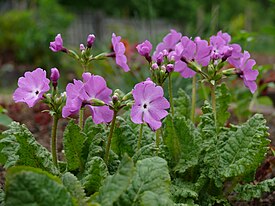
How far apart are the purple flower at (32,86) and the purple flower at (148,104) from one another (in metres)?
0.28

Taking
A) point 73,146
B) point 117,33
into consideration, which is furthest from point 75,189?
point 117,33

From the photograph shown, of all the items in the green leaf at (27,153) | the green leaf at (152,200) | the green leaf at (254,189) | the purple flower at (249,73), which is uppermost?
the purple flower at (249,73)

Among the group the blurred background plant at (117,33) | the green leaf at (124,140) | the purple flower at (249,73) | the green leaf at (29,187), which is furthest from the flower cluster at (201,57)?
the blurred background plant at (117,33)

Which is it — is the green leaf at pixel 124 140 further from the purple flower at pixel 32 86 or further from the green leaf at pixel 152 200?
the green leaf at pixel 152 200

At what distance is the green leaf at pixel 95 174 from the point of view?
5.67 ft

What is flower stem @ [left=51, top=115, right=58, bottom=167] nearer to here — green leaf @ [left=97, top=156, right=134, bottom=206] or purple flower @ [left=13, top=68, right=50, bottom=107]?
purple flower @ [left=13, top=68, right=50, bottom=107]

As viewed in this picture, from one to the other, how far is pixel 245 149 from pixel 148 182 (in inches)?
21.9

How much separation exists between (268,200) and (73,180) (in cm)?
119

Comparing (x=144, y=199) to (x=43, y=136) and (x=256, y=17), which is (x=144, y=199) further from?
(x=256, y=17)

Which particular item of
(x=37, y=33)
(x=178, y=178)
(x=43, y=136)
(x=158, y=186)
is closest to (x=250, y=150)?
(x=178, y=178)

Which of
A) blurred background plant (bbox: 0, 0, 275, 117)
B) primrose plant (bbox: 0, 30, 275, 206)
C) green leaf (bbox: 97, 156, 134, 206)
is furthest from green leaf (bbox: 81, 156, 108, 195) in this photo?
blurred background plant (bbox: 0, 0, 275, 117)

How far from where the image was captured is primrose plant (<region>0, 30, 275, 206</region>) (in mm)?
1558

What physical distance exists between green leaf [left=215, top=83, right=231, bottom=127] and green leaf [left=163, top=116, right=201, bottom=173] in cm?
34

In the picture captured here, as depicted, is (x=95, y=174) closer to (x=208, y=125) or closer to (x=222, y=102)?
(x=208, y=125)
